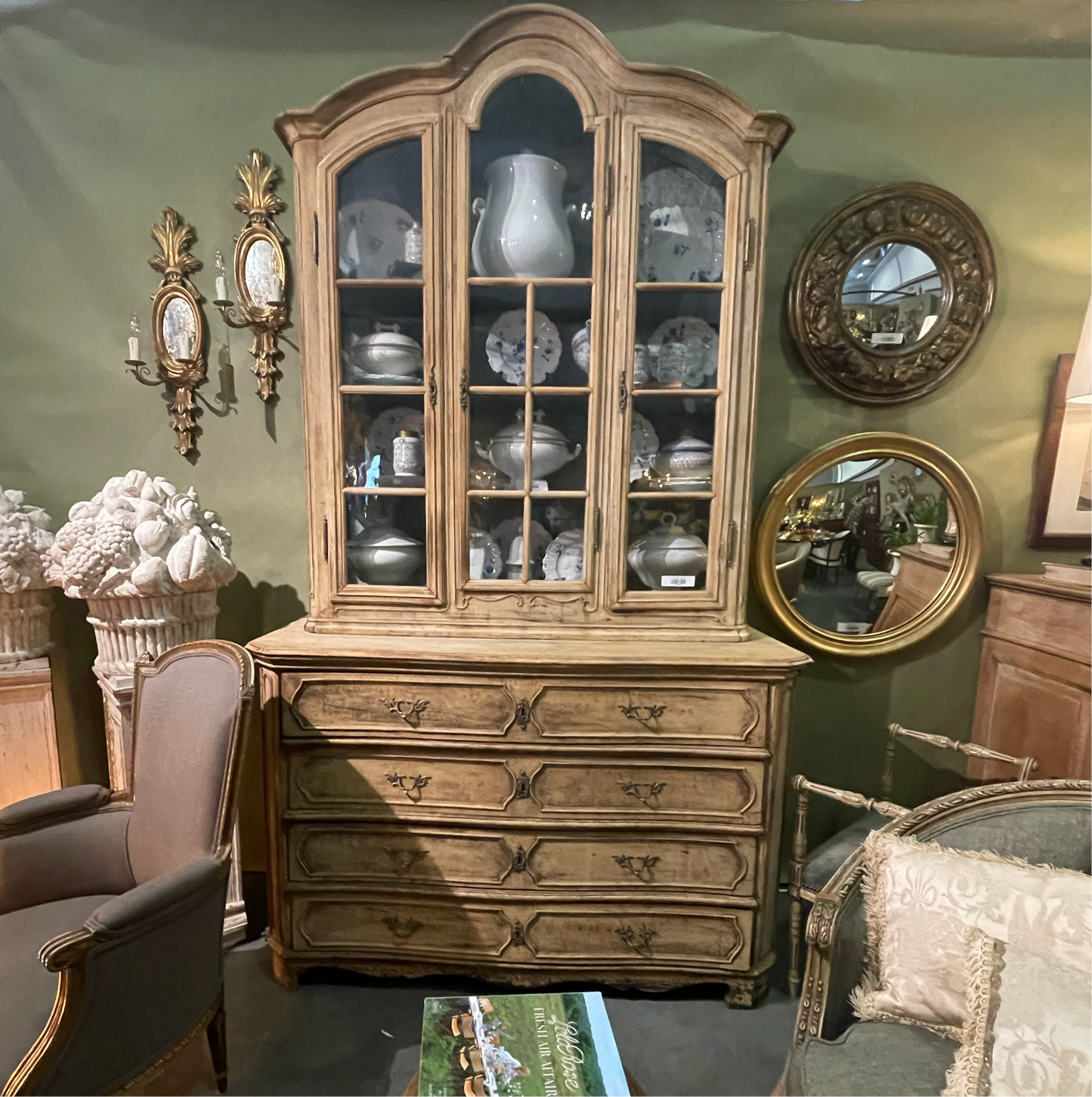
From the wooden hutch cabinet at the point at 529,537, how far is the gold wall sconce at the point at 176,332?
2.11ft

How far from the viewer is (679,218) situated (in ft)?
5.29

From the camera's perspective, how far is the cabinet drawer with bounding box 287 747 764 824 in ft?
5.19

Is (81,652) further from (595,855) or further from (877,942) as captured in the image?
(877,942)

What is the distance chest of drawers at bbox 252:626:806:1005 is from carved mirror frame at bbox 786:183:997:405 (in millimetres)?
982

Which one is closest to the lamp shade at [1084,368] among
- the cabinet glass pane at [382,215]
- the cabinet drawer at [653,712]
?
the cabinet drawer at [653,712]

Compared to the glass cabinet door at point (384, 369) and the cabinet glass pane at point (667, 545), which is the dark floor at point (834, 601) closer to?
the cabinet glass pane at point (667, 545)

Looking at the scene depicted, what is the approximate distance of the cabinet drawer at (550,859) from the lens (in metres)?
1.61

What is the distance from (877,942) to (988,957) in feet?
0.69

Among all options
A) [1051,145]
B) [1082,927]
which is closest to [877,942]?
[1082,927]

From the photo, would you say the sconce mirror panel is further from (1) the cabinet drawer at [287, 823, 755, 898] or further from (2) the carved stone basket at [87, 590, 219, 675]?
(1) the cabinet drawer at [287, 823, 755, 898]

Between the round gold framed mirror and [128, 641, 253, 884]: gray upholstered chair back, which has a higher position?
the round gold framed mirror

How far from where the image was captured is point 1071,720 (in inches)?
65.9

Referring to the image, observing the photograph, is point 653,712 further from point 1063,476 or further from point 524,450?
point 1063,476

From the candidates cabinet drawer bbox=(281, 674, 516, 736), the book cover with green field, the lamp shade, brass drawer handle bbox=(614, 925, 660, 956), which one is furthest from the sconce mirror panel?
the lamp shade
